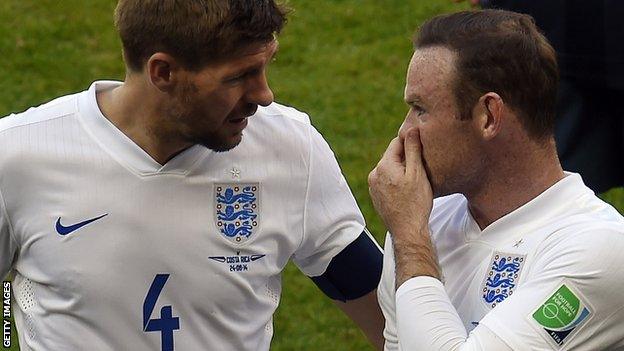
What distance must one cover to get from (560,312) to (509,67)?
0.66 meters

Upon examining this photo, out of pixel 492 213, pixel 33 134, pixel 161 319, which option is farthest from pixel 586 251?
pixel 33 134

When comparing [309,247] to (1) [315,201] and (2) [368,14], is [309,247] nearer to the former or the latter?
(1) [315,201]

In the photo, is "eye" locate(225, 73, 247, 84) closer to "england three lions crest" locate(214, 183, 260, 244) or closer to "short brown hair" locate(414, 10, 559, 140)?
"england three lions crest" locate(214, 183, 260, 244)

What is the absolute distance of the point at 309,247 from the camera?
468 cm

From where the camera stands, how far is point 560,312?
12.6 feet

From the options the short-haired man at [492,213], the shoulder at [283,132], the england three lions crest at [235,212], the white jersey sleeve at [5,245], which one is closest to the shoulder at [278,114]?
the shoulder at [283,132]

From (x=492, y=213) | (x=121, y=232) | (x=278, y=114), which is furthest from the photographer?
(x=278, y=114)

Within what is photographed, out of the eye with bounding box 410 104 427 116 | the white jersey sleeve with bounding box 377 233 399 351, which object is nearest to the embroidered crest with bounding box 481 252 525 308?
the white jersey sleeve with bounding box 377 233 399 351

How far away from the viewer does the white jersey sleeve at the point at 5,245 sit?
440cm

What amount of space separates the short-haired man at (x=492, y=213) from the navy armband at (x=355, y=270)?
0.46 m

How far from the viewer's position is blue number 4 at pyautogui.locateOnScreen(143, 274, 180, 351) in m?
4.40

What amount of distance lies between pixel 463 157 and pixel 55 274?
1211mm

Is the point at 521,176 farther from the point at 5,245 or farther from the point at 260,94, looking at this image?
the point at 5,245

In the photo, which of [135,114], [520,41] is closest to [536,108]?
[520,41]
